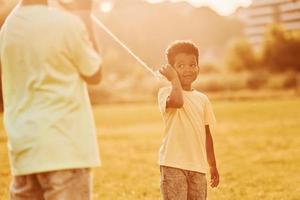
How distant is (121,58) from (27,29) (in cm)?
10911

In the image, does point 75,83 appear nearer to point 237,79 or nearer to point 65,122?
point 65,122

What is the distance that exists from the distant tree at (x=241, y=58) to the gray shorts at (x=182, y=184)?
80004 millimetres

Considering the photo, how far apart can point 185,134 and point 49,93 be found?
1.68 meters

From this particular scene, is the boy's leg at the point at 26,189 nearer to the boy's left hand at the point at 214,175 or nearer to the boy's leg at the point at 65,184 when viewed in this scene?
the boy's leg at the point at 65,184

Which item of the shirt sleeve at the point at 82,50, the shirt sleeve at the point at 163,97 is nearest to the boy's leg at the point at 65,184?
the shirt sleeve at the point at 82,50

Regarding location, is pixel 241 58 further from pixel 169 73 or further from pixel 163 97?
pixel 169 73

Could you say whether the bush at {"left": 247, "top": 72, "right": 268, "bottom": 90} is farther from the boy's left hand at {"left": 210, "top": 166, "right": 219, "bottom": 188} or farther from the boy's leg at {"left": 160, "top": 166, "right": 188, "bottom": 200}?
the boy's leg at {"left": 160, "top": 166, "right": 188, "bottom": 200}

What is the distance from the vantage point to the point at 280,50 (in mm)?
81625

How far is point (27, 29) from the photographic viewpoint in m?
3.37

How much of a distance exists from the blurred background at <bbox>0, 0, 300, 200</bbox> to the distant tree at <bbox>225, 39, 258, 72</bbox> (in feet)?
0.44

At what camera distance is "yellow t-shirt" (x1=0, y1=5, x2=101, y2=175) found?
3279 millimetres

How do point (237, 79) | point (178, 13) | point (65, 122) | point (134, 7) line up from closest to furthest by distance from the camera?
point (65, 122)
point (237, 79)
point (134, 7)
point (178, 13)

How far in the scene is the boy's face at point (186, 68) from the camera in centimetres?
482

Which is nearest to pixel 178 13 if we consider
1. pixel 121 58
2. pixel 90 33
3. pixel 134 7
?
pixel 134 7
